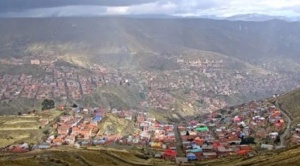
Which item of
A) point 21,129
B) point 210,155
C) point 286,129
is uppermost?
point 286,129

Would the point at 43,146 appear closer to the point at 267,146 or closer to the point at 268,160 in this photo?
the point at 267,146

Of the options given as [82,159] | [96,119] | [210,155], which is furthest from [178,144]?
[96,119]

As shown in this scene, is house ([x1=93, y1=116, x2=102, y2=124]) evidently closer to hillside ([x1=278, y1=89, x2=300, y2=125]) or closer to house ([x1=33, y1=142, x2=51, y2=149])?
house ([x1=33, y1=142, x2=51, y2=149])

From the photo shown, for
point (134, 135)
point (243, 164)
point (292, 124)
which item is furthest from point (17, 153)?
point (292, 124)

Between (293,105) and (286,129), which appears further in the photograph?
(293,105)

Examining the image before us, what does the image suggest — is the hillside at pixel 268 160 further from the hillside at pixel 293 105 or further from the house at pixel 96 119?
the house at pixel 96 119

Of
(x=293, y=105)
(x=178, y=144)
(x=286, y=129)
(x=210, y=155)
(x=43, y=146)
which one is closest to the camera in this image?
(x=210, y=155)

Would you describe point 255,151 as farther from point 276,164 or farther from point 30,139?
point 30,139

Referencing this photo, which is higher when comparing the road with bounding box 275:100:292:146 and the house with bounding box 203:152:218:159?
the road with bounding box 275:100:292:146

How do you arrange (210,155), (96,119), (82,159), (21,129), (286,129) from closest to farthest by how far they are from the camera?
1. (82,159)
2. (210,155)
3. (286,129)
4. (21,129)
5. (96,119)

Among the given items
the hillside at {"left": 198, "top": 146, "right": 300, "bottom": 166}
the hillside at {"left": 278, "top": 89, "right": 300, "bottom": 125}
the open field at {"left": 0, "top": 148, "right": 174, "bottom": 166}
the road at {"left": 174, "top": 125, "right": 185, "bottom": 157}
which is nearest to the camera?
the hillside at {"left": 198, "top": 146, "right": 300, "bottom": 166}

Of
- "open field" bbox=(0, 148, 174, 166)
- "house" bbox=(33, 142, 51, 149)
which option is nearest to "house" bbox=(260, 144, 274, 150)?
"open field" bbox=(0, 148, 174, 166)
